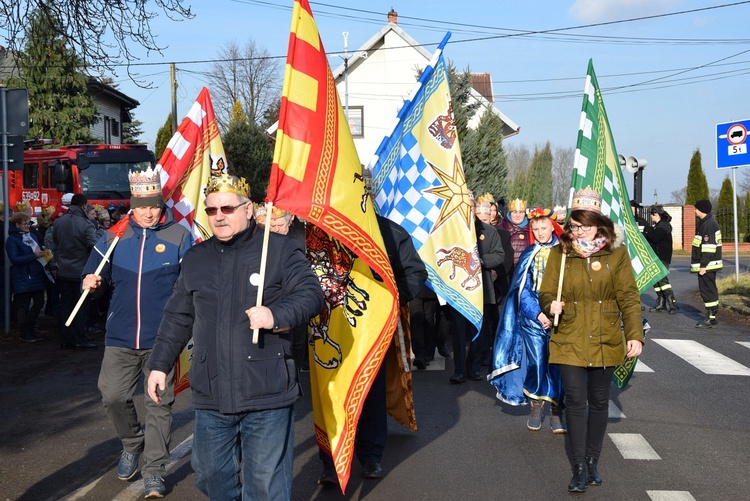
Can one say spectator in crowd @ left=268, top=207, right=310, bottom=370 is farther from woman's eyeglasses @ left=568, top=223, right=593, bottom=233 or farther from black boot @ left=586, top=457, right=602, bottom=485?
black boot @ left=586, top=457, right=602, bottom=485

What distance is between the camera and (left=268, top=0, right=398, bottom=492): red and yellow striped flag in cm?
500

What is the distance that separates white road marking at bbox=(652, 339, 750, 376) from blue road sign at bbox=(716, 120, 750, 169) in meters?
5.29

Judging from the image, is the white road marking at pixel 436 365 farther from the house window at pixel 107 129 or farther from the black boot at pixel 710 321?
Answer: the house window at pixel 107 129

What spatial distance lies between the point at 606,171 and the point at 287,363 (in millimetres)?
4165

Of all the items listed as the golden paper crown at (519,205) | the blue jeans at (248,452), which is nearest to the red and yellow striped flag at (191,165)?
the blue jeans at (248,452)

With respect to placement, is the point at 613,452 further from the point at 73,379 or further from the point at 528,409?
the point at 73,379

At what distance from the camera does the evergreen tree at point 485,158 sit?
29.1 m

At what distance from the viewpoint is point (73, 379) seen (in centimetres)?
1030

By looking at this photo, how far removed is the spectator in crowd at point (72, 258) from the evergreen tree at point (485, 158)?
56.8ft

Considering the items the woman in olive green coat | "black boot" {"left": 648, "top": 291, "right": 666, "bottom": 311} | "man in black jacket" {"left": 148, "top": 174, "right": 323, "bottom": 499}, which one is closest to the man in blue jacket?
"man in black jacket" {"left": 148, "top": 174, "right": 323, "bottom": 499}

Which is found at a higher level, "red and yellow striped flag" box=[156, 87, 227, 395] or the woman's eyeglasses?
"red and yellow striped flag" box=[156, 87, 227, 395]

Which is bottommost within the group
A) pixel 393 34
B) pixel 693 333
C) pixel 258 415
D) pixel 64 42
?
pixel 693 333

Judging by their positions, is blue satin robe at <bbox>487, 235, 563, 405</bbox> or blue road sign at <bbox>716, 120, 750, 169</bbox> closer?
blue satin robe at <bbox>487, 235, 563, 405</bbox>

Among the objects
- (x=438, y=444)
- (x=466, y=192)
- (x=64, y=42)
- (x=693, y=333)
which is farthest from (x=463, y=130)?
(x=438, y=444)
